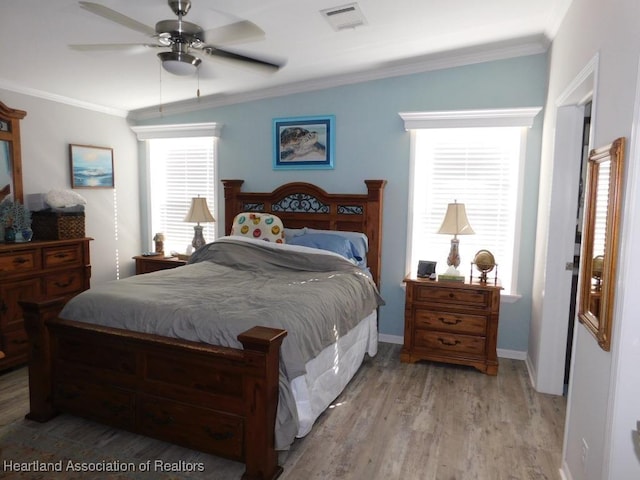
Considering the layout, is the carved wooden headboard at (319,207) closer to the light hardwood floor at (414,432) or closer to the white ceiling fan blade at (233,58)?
the light hardwood floor at (414,432)

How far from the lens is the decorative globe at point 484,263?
3.71 meters

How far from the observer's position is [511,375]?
3.63m

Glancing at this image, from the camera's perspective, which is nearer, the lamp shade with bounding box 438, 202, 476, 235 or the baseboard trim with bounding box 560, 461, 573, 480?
the baseboard trim with bounding box 560, 461, 573, 480

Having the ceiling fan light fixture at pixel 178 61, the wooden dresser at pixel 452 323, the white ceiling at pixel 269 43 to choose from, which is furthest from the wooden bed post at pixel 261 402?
the wooden dresser at pixel 452 323

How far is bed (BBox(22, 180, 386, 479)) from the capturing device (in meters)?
2.18

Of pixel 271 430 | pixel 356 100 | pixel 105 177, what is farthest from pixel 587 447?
pixel 105 177

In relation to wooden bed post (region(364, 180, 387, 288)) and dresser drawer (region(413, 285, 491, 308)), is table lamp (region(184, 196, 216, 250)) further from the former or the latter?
dresser drawer (region(413, 285, 491, 308))

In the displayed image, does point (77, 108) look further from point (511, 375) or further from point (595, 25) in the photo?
point (511, 375)

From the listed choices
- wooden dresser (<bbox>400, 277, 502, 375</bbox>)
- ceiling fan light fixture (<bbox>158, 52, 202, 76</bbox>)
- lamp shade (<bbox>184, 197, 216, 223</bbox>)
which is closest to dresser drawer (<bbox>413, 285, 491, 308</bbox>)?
wooden dresser (<bbox>400, 277, 502, 375</bbox>)

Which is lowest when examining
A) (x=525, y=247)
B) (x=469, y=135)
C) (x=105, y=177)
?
(x=525, y=247)

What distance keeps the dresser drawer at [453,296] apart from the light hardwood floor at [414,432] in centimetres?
59

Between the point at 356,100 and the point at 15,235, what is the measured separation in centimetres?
327

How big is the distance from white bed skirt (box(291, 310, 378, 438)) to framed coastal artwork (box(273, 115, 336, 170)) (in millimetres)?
1683

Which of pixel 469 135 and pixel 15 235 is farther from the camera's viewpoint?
pixel 469 135
